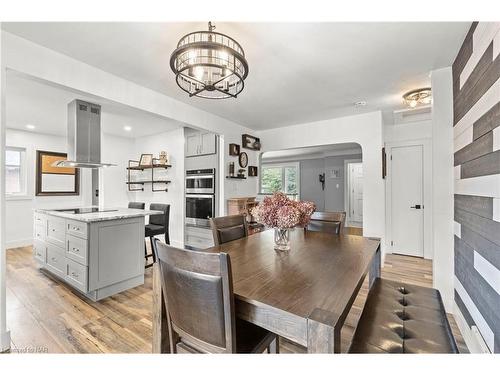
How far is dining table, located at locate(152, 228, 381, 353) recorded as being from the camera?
0.80 metres

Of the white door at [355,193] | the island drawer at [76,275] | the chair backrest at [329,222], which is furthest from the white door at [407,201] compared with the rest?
the island drawer at [76,275]

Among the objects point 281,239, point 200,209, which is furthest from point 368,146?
point 200,209

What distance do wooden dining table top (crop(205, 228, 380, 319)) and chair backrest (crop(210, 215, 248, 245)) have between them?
18 cm

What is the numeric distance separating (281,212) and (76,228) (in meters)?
2.33

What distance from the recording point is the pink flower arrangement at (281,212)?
61.1 inches

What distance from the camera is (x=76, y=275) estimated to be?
2.49 meters

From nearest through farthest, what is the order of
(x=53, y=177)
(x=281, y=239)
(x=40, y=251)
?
(x=281, y=239), (x=40, y=251), (x=53, y=177)

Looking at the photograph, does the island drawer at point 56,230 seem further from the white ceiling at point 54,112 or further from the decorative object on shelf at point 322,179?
the decorative object on shelf at point 322,179

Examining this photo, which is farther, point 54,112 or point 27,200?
point 27,200

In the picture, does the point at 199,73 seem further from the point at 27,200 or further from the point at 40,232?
the point at 27,200

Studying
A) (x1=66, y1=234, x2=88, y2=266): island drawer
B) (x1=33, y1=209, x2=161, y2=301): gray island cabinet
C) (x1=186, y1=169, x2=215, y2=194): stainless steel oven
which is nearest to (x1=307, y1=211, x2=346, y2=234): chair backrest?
(x1=33, y1=209, x2=161, y2=301): gray island cabinet
